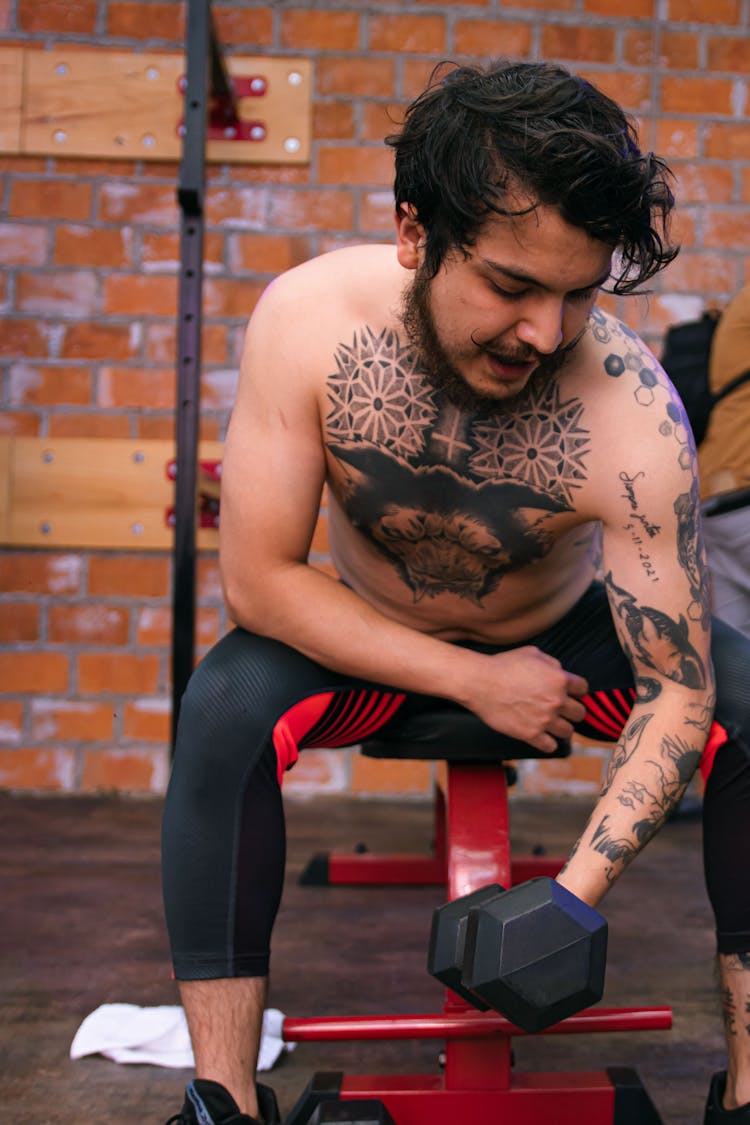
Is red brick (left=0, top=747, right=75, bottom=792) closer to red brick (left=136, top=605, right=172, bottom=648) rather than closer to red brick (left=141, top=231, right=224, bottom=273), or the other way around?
red brick (left=136, top=605, right=172, bottom=648)

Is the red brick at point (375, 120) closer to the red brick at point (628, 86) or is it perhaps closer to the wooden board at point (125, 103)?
the wooden board at point (125, 103)

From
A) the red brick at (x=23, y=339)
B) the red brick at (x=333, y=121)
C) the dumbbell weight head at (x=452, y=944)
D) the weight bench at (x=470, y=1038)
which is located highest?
the red brick at (x=333, y=121)

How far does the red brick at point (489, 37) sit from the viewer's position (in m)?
2.69

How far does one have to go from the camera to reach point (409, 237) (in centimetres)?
109

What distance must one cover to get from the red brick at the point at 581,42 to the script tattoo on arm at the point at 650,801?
222 cm

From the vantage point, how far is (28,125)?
2666mm

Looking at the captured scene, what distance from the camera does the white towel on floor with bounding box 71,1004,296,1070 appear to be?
→ 4.23 ft

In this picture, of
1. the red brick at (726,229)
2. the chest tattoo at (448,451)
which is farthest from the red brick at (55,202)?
the chest tattoo at (448,451)

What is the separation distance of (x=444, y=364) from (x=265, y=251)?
1.73 m

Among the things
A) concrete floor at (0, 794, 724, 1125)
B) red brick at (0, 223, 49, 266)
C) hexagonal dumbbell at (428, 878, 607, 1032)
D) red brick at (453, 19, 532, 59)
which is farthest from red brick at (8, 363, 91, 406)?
hexagonal dumbbell at (428, 878, 607, 1032)

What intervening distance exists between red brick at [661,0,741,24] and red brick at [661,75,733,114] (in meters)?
0.15

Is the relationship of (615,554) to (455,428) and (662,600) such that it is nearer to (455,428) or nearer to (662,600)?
(662,600)

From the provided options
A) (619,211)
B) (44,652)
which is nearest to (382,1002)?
(619,211)

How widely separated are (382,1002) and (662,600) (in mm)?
733
